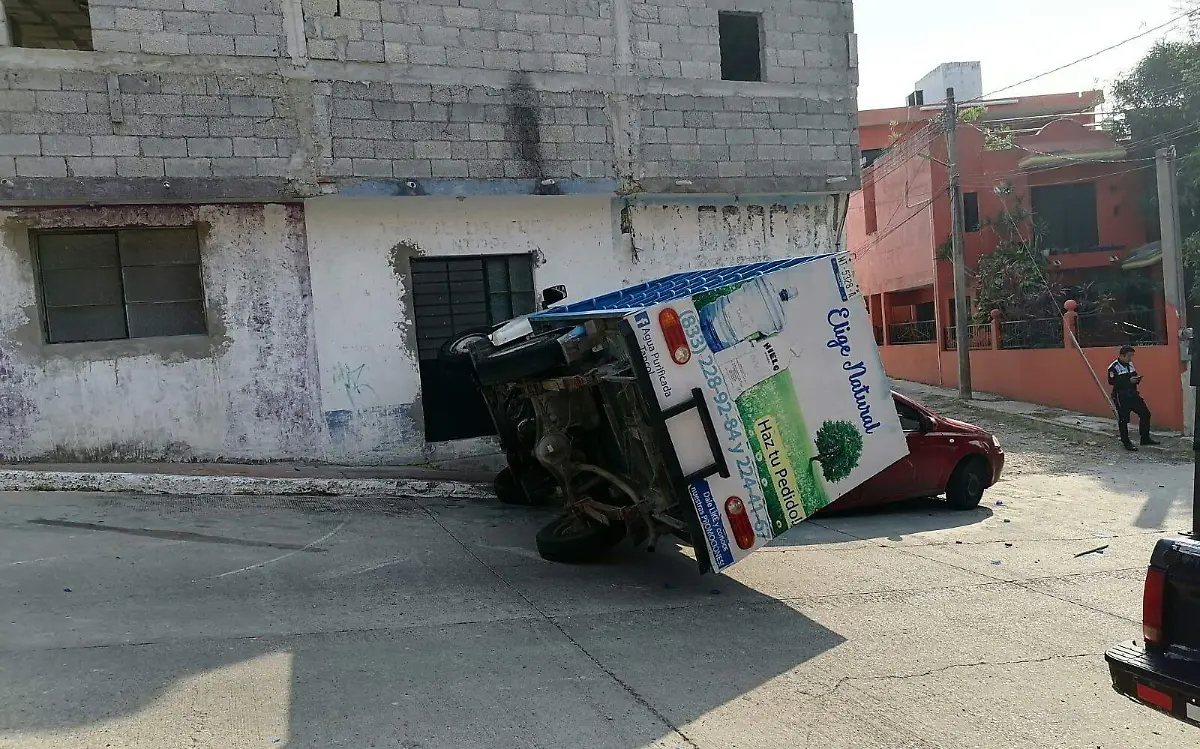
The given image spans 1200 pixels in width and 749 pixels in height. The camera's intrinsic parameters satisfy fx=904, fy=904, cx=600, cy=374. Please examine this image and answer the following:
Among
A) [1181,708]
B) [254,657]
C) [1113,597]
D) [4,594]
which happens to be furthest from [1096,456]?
[4,594]

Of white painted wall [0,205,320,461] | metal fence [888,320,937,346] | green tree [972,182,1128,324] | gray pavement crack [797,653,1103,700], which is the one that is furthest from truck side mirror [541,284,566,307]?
metal fence [888,320,937,346]

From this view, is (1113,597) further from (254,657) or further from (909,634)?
(254,657)

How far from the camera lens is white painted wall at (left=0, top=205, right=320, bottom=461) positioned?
9.52 metres

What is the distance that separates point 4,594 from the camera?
578cm

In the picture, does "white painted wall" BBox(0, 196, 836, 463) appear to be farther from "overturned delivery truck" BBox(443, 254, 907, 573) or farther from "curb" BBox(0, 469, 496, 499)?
"overturned delivery truck" BBox(443, 254, 907, 573)

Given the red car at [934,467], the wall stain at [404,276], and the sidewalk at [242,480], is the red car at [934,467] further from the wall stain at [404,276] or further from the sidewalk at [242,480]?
the wall stain at [404,276]

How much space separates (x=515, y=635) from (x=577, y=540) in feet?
5.47

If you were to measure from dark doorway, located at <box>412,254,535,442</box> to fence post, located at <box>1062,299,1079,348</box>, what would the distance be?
12343 mm

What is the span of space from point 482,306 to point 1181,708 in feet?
30.3

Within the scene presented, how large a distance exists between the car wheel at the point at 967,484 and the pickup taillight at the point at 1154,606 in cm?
718

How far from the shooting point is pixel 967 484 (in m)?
10.4

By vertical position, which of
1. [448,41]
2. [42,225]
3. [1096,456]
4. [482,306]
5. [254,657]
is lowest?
[1096,456]

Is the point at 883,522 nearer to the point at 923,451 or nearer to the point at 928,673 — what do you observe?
the point at 923,451

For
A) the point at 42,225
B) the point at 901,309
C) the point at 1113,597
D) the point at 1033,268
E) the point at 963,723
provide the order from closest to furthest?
the point at 963,723 → the point at 1113,597 → the point at 42,225 → the point at 1033,268 → the point at 901,309
